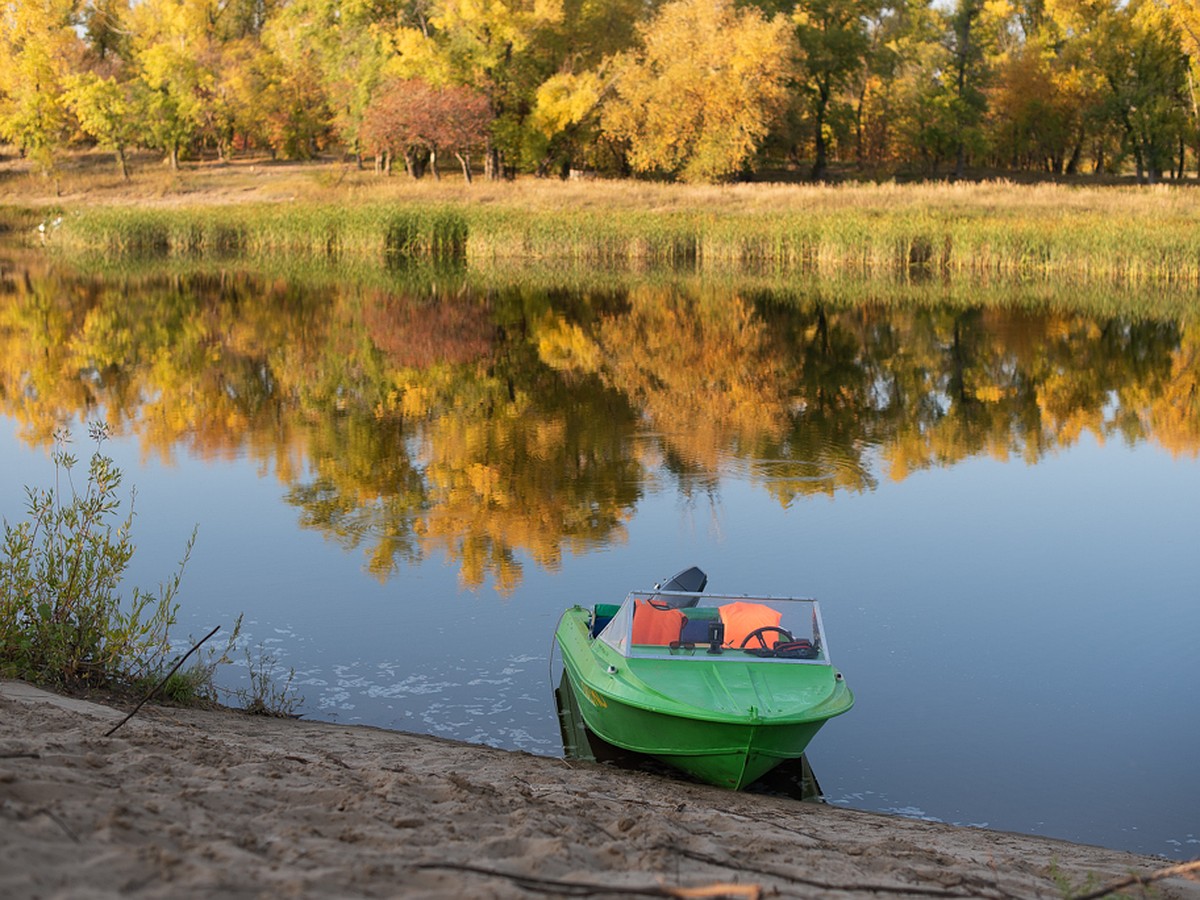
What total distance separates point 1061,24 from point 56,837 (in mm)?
72361

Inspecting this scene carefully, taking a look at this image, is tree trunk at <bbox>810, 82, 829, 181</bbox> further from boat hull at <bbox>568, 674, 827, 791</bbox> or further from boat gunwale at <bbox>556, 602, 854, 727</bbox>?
boat hull at <bbox>568, 674, 827, 791</bbox>

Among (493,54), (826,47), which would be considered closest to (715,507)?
(493,54)

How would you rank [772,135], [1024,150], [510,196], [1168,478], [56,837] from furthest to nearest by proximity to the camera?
1. [1024,150]
2. [772,135]
3. [510,196]
4. [1168,478]
5. [56,837]

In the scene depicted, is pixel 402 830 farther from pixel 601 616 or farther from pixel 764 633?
pixel 601 616

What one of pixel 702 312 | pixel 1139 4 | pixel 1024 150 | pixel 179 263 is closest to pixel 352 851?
pixel 702 312

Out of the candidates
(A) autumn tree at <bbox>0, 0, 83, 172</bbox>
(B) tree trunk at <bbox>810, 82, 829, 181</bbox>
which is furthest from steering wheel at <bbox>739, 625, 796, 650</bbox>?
(B) tree trunk at <bbox>810, 82, 829, 181</bbox>

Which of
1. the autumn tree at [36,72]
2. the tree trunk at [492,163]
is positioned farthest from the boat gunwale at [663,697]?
the autumn tree at [36,72]

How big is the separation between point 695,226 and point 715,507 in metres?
28.7

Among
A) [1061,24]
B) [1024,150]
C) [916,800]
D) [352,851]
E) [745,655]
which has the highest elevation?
[1061,24]

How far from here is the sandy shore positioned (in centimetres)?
387

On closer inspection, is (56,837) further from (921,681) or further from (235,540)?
(235,540)

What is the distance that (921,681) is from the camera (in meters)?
9.22

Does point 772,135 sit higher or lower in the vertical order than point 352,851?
higher

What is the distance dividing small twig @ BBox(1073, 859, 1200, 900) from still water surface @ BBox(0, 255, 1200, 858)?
1.69 m
